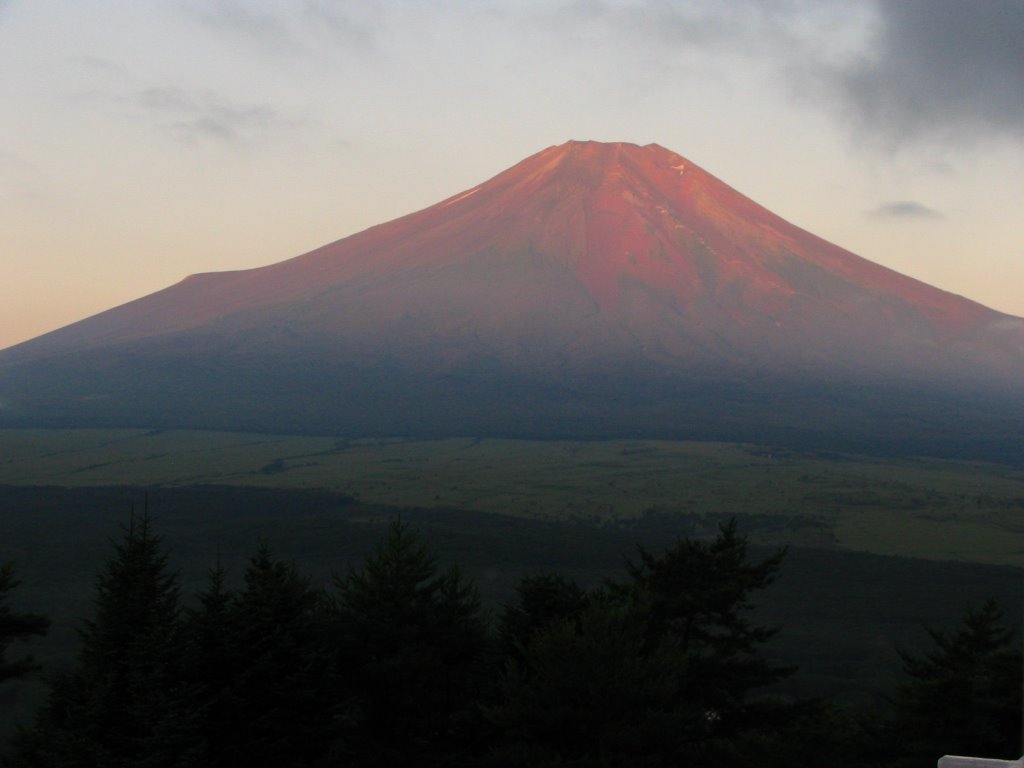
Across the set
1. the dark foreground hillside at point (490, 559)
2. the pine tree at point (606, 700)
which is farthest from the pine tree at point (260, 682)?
the dark foreground hillside at point (490, 559)

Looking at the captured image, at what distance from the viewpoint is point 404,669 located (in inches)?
627

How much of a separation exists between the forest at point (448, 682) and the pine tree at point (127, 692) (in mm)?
31

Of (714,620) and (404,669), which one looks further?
(714,620)

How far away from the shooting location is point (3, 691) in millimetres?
24484

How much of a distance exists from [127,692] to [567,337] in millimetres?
109645

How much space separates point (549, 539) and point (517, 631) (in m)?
29.4

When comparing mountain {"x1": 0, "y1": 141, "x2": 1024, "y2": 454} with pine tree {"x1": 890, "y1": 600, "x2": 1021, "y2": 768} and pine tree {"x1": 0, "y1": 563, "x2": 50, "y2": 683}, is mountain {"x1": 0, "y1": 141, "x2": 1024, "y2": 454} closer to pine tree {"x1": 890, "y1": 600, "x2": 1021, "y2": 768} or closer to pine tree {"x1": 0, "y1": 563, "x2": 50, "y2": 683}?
pine tree {"x1": 890, "y1": 600, "x2": 1021, "y2": 768}

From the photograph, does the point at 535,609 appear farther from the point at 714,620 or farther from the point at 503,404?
the point at 503,404

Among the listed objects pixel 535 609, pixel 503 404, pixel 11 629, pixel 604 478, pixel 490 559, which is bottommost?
pixel 490 559

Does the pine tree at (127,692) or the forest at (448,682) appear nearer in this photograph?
the pine tree at (127,692)

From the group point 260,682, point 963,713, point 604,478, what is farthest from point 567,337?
point 260,682

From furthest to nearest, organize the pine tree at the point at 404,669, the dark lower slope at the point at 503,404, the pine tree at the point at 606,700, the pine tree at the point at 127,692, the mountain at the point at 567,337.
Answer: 1. the mountain at the point at 567,337
2. the dark lower slope at the point at 503,404
3. the pine tree at the point at 404,669
4. the pine tree at the point at 606,700
5. the pine tree at the point at 127,692

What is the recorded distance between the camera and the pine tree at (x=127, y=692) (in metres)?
12.3

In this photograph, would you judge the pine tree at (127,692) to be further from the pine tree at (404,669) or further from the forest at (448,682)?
the pine tree at (404,669)
